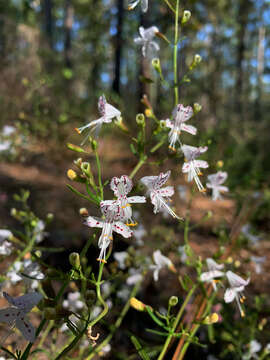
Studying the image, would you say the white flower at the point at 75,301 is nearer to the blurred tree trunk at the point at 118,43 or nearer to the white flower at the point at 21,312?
the white flower at the point at 21,312

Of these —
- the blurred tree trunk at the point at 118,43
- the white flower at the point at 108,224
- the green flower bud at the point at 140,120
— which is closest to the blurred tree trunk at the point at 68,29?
the blurred tree trunk at the point at 118,43

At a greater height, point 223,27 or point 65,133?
point 223,27

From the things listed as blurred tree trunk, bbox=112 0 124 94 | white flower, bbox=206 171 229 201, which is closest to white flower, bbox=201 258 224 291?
white flower, bbox=206 171 229 201

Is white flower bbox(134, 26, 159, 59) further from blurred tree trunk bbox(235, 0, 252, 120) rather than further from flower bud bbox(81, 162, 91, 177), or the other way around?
blurred tree trunk bbox(235, 0, 252, 120)

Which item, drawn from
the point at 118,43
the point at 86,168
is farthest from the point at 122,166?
the point at 118,43

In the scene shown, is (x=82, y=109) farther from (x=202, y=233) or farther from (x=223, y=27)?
(x=223, y=27)

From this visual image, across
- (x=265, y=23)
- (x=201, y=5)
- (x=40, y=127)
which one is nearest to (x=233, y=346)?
(x=40, y=127)
